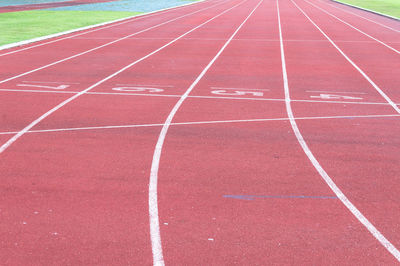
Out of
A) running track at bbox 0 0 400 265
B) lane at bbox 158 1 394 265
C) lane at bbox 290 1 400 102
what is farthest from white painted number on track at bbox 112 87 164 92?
lane at bbox 290 1 400 102

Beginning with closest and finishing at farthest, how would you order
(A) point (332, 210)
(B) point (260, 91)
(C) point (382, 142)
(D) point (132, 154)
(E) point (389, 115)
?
(A) point (332, 210)
(D) point (132, 154)
(C) point (382, 142)
(E) point (389, 115)
(B) point (260, 91)

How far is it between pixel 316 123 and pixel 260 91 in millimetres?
3012

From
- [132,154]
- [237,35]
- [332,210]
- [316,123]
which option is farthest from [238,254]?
[237,35]

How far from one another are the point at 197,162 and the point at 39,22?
23.4 metres

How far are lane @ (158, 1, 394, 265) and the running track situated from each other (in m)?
0.02

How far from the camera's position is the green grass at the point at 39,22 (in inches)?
914

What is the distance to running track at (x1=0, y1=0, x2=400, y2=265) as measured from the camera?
5.55 metres

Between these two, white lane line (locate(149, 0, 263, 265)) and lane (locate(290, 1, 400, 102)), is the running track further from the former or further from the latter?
lane (locate(290, 1, 400, 102))

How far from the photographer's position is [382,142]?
9.15 metres

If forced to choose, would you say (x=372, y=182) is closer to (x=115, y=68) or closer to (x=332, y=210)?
(x=332, y=210)

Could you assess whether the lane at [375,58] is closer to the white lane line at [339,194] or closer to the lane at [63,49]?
the white lane line at [339,194]

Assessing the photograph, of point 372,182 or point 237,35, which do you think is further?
point 237,35

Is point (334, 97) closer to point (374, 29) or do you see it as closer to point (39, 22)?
point (374, 29)

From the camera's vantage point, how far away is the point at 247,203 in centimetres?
655
